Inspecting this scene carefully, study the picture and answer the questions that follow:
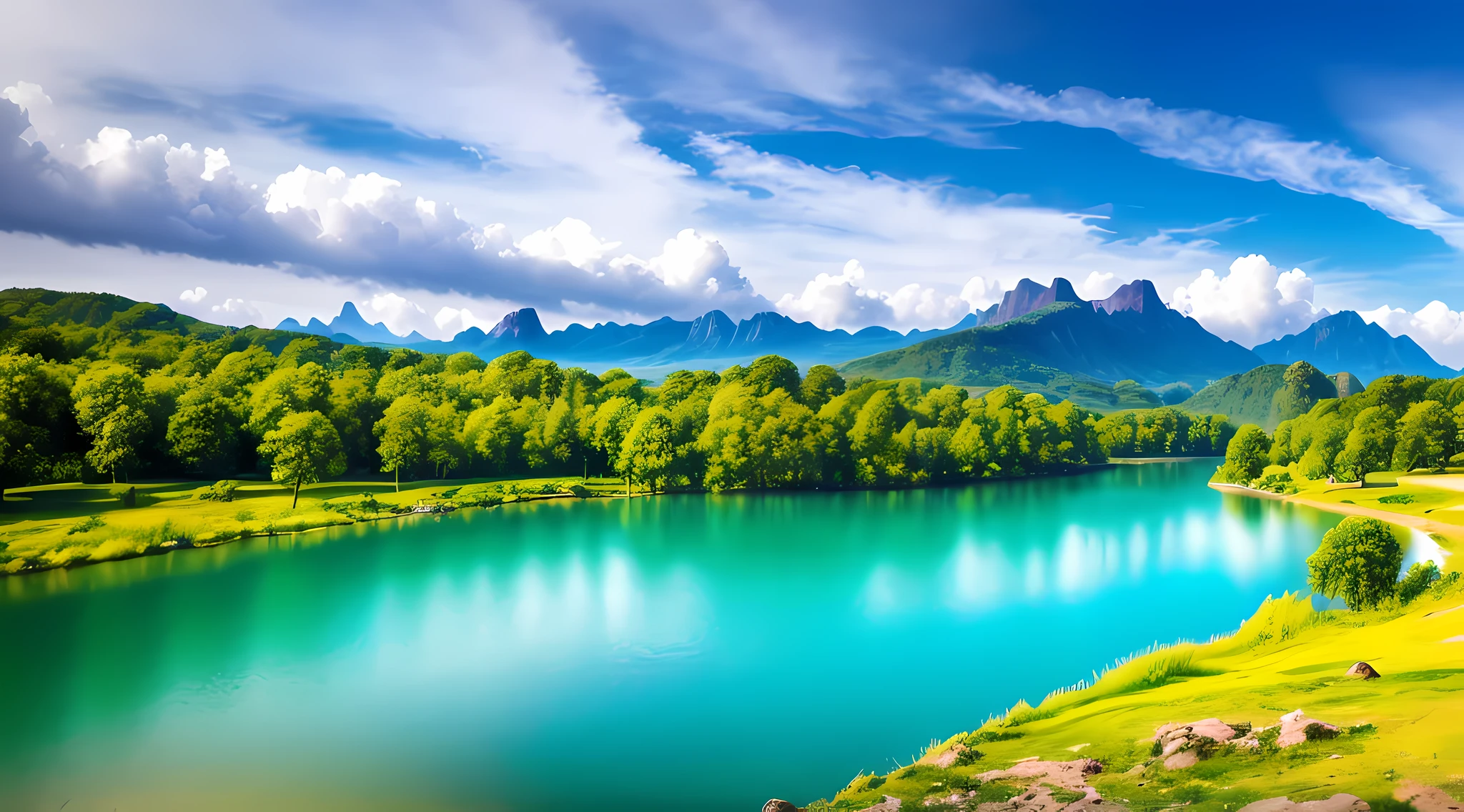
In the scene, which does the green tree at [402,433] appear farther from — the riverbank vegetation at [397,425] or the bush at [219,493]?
the bush at [219,493]

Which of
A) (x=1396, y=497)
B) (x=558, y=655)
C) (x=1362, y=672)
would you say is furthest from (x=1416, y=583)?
(x=1396, y=497)

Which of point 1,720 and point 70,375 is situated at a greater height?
point 70,375

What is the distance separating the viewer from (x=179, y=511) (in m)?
55.2

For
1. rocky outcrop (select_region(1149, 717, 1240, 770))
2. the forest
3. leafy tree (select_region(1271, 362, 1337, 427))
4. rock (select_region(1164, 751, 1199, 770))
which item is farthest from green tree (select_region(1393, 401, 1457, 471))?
leafy tree (select_region(1271, 362, 1337, 427))

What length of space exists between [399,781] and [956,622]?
22.9 meters

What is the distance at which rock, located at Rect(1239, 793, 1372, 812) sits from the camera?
10203 mm

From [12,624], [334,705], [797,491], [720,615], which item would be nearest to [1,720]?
[334,705]

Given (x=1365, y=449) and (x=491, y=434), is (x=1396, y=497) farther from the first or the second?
(x=491, y=434)

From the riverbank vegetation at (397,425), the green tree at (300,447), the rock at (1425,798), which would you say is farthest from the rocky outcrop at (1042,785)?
the green tree at (300,447)

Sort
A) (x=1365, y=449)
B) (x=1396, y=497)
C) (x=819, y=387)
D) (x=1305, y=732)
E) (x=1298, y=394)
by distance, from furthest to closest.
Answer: (x=1298, y=394) < (x=819, y=387) < (x=1365, y=449) < (x=1396, y=497) < (x=1305, y=732)

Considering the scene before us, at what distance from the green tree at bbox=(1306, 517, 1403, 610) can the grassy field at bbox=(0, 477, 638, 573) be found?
201 ft

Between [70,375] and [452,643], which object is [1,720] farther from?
[70,375]

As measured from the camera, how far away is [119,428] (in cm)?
6019

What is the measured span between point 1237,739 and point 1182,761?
48.5 inches
